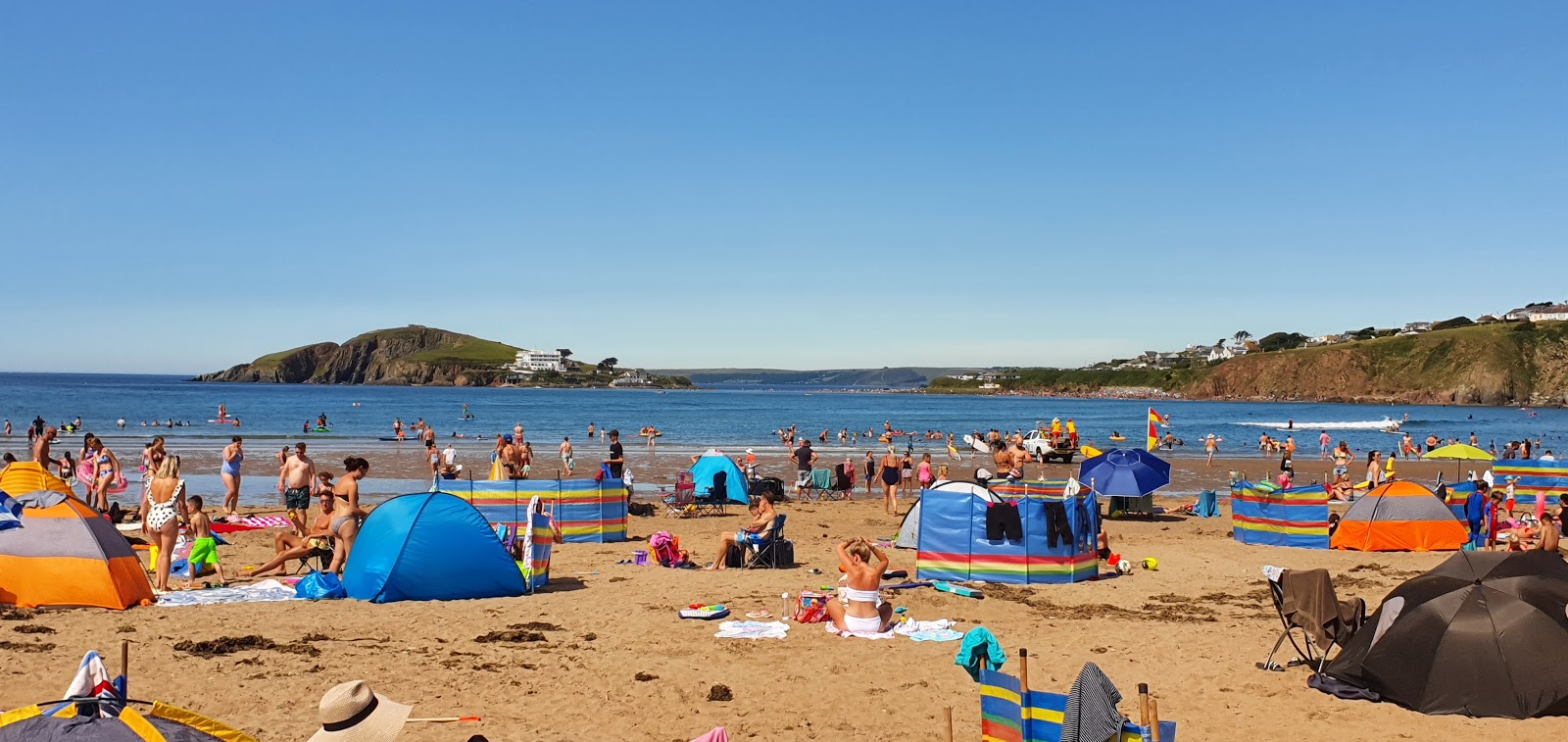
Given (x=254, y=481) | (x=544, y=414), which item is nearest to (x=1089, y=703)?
(x=254, y=481)

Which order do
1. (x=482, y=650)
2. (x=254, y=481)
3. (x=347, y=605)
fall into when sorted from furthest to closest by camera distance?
(x=254, y=481) → (x=347, y=605) → (x=482, y=650)

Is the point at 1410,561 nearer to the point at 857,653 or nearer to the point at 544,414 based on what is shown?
the point at 857,653

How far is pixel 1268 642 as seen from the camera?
35.3 ft

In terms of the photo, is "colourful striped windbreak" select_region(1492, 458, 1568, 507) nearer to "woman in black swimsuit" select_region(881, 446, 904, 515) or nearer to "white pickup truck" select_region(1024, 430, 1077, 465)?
"woman in black swimsuit" select_region(881, 446, 904, 515)

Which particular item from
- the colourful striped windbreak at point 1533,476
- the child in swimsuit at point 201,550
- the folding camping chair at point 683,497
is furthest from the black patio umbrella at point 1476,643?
the colourful striped windbreak at point 1533,476

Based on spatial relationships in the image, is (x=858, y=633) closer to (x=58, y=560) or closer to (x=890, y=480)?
(x=58, y=560)

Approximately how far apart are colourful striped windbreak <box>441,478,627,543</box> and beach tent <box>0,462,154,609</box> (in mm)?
6105

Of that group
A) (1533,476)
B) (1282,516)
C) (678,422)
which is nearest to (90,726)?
(1282,516)

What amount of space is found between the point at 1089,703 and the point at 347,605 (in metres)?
9.16

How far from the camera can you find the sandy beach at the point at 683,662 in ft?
26.6

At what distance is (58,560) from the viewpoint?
11.3m

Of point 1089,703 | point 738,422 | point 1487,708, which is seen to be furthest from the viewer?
point 738,422

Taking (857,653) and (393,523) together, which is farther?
(393,523)

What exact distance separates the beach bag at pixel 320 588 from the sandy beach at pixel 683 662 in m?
0.29
